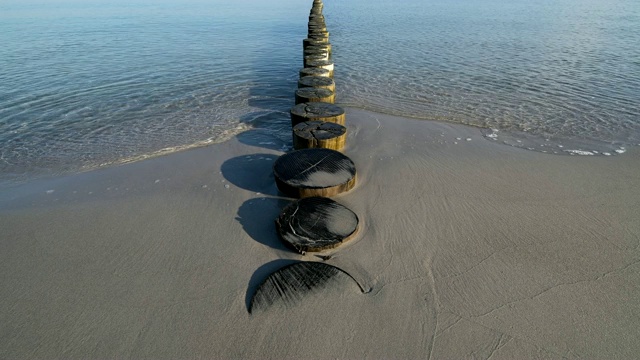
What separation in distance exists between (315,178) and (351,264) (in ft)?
5.55

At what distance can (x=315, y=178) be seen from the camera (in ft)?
18.1

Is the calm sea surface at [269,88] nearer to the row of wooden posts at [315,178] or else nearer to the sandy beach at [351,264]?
the row of wooden posts at [315,178]

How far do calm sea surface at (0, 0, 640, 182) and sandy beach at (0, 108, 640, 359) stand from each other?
1.73 metres

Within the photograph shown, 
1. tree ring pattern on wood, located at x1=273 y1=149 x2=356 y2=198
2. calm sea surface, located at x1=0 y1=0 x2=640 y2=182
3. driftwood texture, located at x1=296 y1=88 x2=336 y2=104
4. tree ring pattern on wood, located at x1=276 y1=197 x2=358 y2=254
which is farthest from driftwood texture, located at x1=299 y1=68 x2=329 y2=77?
tree ring pattern on wood, located at x1=276 y1=197 x2=358 y2=254

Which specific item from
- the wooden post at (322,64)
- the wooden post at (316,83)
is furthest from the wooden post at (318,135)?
the wooden post at (322,64)

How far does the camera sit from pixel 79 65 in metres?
14.9

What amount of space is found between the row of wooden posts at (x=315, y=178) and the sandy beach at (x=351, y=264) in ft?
0.84

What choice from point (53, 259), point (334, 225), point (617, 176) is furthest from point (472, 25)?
point (53, 259)

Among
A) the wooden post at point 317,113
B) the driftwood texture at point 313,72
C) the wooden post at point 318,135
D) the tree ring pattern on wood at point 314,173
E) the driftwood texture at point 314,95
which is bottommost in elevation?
the tree ring pattern on wood at point 314,173

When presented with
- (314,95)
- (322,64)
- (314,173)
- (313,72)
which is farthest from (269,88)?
(314,173)

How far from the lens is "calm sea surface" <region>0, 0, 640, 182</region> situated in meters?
8.23

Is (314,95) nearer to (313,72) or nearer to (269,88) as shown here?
(313,72)

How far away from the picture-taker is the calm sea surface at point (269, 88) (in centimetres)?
823

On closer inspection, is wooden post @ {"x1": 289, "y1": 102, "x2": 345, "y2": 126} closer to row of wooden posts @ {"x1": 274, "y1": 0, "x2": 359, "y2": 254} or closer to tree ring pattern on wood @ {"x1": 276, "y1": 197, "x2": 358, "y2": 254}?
row of wooden posts @ {"x1": 274, "y1": 0, "x2": 359, "y2": 254}
